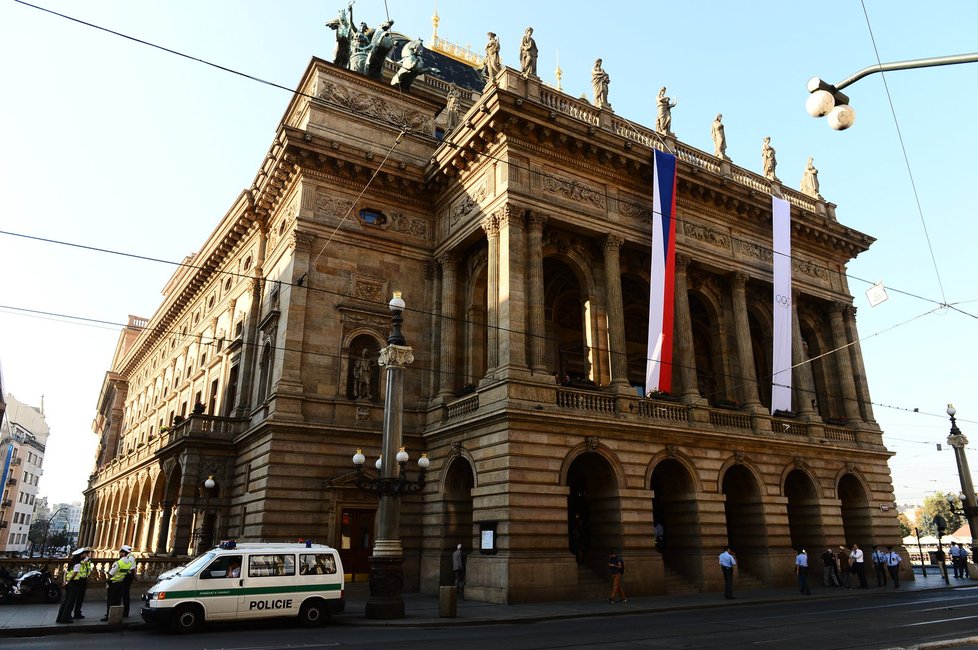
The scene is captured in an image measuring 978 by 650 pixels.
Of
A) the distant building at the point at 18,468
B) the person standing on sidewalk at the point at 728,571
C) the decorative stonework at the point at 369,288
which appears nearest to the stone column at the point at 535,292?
the decorative stonework at the point at 369,288

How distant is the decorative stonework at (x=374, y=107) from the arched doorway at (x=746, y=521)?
21721 millimetres

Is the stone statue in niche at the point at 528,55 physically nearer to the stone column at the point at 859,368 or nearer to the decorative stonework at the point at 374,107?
the decorative stonework at the point at 374,107

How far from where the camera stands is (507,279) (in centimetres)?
2412

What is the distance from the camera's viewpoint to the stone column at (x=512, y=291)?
23062mm

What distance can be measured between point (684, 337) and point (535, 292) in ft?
25.2

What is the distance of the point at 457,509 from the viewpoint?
25250 millimetres

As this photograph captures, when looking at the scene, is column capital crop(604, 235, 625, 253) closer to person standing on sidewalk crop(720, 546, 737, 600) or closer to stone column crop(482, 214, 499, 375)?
stone column crop(482, 214, 499, 375)

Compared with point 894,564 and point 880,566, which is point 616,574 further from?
point 894,564

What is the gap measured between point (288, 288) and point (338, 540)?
10138mm

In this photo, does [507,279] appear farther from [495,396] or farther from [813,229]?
[813,229]

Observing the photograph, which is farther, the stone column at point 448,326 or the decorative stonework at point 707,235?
the decorative stonework at point 707,235

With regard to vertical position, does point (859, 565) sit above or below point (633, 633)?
above

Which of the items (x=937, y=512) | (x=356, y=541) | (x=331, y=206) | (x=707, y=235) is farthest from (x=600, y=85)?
(x=937, y=512)

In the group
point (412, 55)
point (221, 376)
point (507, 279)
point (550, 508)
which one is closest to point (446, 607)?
point (550, 508)
